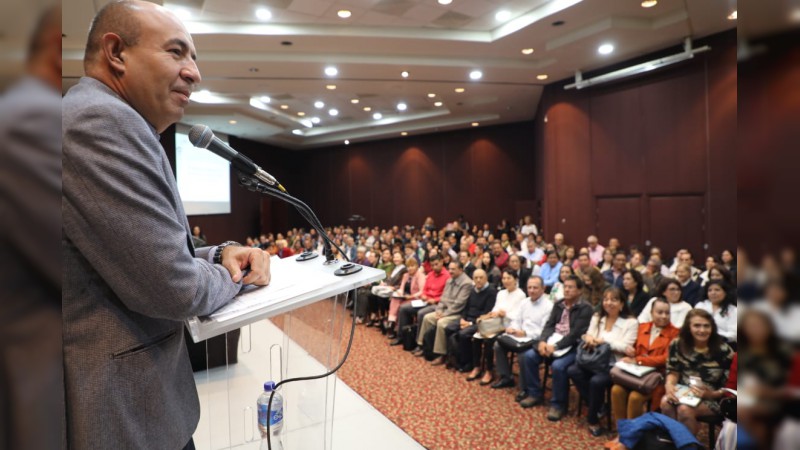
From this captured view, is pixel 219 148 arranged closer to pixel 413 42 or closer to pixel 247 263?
pixel 247 263

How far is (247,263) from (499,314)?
3.95 metres

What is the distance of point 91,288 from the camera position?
0.79 meters

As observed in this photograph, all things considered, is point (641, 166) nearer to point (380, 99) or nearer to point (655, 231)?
point (655, 231)

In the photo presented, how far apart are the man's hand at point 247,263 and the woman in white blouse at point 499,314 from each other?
3.75 m

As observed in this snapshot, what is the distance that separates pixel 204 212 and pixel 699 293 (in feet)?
41.7

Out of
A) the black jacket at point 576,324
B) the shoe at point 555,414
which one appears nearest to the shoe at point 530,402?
the shoe at point 555,414

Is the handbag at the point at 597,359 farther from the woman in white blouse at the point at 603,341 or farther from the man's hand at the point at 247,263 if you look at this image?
the man's hand at the point at 247,263

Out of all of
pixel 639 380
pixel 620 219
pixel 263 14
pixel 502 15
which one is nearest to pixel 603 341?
pixel 639 380

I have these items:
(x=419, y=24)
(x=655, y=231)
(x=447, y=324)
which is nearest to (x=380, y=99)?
(x=419, y=24)

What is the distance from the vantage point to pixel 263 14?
6.33m

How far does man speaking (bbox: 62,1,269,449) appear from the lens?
74 cm

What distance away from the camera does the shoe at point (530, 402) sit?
12.8ft

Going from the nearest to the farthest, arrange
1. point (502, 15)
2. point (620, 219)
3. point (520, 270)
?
point (520, 270)
point (502, 15)
point (620, 219)

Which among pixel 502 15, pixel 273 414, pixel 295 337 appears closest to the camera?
pixel 273 414
